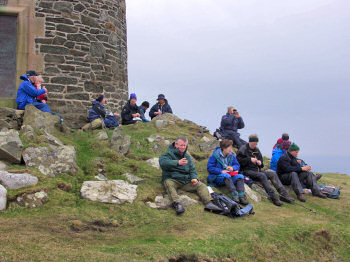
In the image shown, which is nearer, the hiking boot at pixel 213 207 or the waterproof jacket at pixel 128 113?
the hiking boot at pixel 213 207

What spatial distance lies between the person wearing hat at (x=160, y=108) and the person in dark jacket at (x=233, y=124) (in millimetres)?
2786

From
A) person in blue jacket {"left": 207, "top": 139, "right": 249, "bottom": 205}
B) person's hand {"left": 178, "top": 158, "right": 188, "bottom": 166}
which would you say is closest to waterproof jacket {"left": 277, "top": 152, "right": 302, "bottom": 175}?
person in blue jacket {"left": 207, "top": 139, "right": 249, "bottom": 205}

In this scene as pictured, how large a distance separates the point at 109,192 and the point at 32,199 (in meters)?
1.62

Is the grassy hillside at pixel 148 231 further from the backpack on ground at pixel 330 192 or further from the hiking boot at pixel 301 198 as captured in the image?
the backpack on ground at pixel 330 192

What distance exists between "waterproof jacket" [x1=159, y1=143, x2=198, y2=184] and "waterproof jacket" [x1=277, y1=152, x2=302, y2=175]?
12.2ft

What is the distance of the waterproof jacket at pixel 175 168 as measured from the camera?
306 inches

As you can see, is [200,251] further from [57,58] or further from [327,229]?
[57,58]

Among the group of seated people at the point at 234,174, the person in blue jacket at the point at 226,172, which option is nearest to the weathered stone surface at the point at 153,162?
the group of seated people at the point at 234,174

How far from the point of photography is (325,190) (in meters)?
10.5

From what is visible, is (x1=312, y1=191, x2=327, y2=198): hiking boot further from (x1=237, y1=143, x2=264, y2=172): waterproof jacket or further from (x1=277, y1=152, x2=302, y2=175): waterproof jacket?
(x1=237, y1=143, x2=264, y2=172): waterproof jacket

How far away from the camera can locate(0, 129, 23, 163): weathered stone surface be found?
7.23 m

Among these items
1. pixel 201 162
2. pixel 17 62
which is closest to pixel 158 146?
pixel 201 162

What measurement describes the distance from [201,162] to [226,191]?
2063 mm

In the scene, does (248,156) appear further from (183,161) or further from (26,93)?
(26,93)
